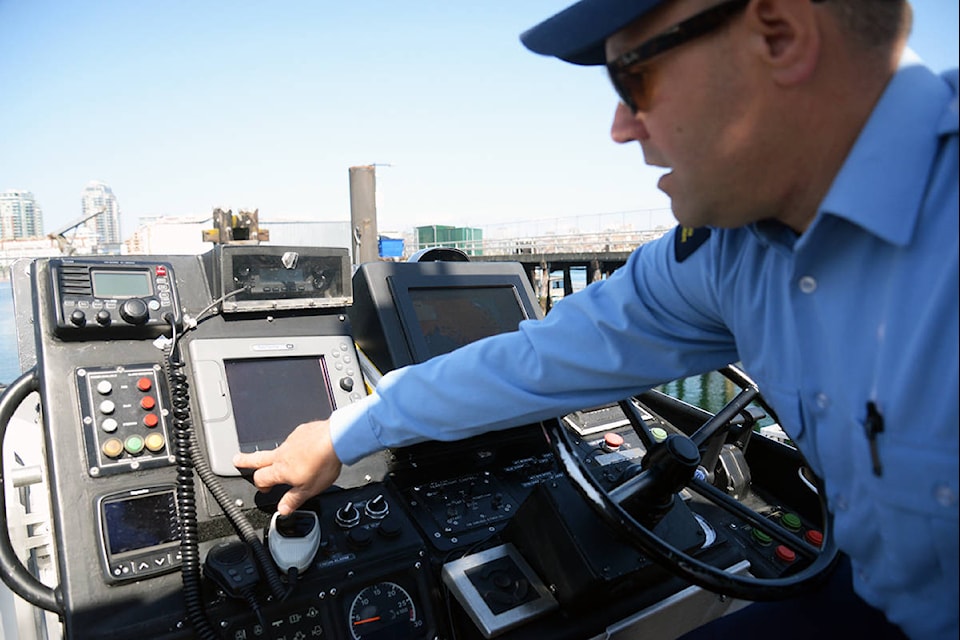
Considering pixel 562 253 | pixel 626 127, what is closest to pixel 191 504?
pixel 626 127

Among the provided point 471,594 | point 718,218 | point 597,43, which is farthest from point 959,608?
point 597,43

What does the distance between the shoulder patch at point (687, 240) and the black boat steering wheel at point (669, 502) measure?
41 cm

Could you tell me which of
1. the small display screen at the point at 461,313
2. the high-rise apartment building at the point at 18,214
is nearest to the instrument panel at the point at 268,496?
the small display screen at the point at 461,313

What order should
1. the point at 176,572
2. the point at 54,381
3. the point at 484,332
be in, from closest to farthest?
the point at 176,572
the point at 54,381
the point at 484,332

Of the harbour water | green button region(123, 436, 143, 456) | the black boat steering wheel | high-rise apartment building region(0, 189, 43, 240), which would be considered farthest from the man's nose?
high-rise apartment building region(0, 189, 43, 240)

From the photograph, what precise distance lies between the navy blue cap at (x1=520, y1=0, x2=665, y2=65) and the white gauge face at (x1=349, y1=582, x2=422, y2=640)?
129 centimetres

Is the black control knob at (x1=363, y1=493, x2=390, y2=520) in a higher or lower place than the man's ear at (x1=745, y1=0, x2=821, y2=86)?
lower

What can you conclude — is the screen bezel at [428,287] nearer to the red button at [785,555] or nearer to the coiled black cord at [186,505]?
the coiled black cord at [186,505]

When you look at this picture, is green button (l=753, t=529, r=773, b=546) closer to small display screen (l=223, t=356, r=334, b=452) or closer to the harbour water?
small display screen (l=223, t=356, r=334, b=452)

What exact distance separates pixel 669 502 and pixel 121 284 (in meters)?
1.58

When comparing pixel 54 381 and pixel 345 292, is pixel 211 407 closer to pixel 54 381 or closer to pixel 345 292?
pixel 54 381

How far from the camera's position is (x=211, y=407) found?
65.4 inches

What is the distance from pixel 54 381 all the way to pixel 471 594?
1.19 meters

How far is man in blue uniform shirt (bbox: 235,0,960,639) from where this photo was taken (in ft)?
2.76
